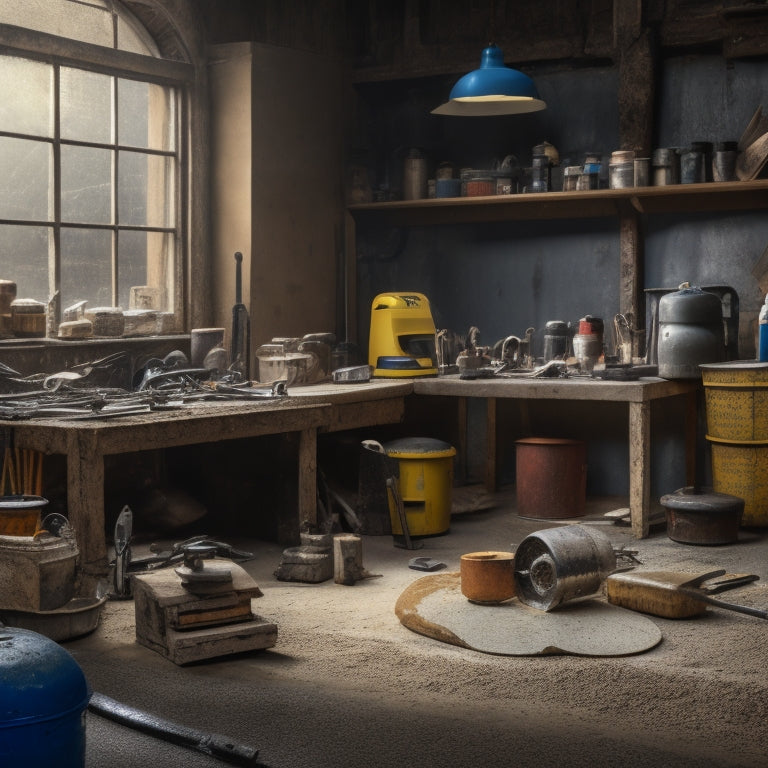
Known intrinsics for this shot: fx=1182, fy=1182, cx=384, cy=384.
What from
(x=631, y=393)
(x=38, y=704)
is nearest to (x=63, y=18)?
(x=631, y=393)

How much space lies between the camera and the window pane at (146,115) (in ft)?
24.4

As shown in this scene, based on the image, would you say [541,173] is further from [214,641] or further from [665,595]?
[214,641]

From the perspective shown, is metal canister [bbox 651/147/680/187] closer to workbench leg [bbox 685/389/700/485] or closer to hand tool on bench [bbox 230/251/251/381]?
workbench leg [bbox 685/389/700/485]

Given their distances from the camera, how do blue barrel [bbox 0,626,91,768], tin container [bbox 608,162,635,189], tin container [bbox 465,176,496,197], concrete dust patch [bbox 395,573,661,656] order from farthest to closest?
tin container [bbox 465,176,496,197], tin container [bbox 608,162,635,189], concrete dust patch [bbox 395,573,661,656], blue barrel [bbox 0,626,91,768]

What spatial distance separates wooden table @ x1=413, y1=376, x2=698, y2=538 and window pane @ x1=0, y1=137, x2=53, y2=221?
2508 mm

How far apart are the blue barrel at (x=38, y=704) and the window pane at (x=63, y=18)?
4697mm

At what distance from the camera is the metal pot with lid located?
7.00 m

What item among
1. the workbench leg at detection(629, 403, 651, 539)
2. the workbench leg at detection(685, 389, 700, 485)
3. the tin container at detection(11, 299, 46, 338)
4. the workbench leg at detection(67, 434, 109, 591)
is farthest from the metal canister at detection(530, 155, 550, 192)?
the workbench leg at detection(67, 434, 109, 591)

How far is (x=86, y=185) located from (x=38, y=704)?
4.85 metres

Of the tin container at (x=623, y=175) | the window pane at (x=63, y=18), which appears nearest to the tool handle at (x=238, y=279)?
the window pane at (x=63, y=18)

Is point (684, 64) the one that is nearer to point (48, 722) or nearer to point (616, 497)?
point (616, 497)

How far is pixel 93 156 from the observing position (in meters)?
7.23

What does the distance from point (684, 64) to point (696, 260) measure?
131 cm

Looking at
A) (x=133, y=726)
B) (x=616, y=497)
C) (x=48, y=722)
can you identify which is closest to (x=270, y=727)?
(x=133, y=726)
